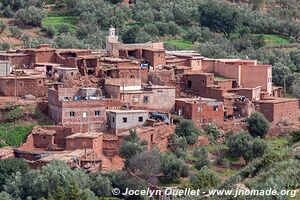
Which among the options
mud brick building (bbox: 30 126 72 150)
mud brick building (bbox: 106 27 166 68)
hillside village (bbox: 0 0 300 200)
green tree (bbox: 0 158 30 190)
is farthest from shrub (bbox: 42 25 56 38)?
green tree (bbox: 0 158 30 190)

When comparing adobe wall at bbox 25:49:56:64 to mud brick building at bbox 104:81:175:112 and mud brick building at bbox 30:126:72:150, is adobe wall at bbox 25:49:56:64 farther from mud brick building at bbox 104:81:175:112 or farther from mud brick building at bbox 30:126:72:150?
mud brick building at bbox 30:126:72:150

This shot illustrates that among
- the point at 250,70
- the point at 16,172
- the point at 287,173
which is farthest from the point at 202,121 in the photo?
the point at 287,173

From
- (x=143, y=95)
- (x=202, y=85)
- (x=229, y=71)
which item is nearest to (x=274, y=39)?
(x=229, y=71)

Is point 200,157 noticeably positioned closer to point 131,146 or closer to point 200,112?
point 131,146

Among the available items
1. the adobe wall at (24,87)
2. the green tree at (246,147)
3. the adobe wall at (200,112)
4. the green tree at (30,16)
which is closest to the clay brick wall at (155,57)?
the adobe wall at (200,112)

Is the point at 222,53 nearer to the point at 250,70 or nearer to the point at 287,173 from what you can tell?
the point at 250,70

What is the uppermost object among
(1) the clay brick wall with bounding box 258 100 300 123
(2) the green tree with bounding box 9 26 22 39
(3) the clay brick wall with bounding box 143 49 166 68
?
(2) the green tree with bounding box 9 26 22 39
